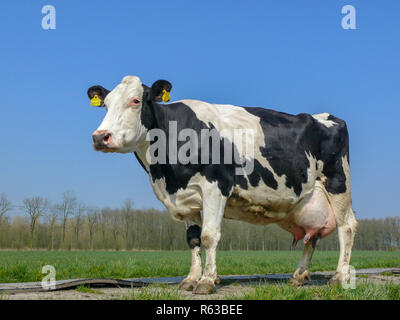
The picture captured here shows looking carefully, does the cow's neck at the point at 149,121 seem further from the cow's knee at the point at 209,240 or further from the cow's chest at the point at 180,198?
the cow's knee at the point at 209,240

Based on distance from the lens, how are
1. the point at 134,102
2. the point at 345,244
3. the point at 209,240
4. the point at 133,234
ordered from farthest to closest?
1. the point at 133,234
2. the point at 345,244
3. the point at 134,102
4. the point at 209,240

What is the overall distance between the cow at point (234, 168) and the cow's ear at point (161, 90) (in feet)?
0.05

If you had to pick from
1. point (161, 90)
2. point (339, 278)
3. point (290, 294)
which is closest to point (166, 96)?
point (161, 90)

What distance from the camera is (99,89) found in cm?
721

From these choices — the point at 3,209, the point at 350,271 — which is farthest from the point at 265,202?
the point at 3,209

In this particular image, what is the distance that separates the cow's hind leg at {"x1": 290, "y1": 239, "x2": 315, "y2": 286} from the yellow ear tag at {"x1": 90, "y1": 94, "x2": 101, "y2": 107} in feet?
15.9

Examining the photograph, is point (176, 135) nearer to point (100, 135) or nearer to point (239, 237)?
point (100, 135)

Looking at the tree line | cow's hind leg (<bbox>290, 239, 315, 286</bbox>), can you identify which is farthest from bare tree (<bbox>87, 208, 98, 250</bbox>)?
cow's hind leg (<bbox>290, 239, 315, 286</bbox>)

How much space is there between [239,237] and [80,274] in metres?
81.2

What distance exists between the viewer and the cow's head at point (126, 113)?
6.14 metres

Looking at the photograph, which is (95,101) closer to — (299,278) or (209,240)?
(209,240)

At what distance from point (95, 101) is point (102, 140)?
58.0 inches

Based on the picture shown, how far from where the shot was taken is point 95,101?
729cm
